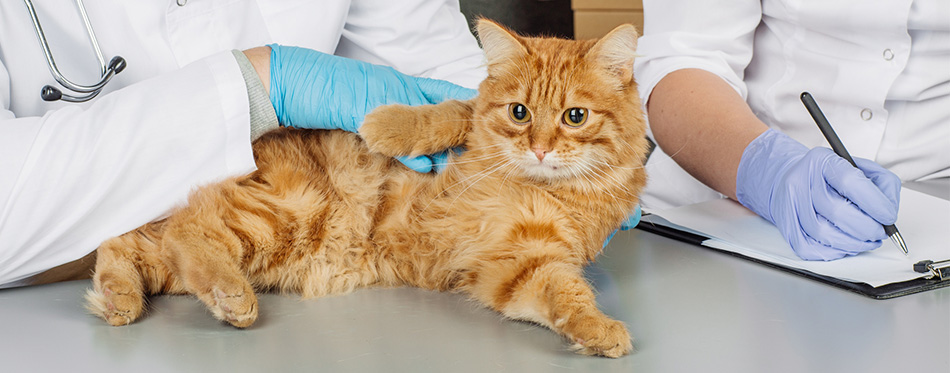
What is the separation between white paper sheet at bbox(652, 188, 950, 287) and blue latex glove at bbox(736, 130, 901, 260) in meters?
0.03

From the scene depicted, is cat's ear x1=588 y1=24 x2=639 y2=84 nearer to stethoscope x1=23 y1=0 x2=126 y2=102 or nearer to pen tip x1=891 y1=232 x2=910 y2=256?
pen tip x1=891 y1=232 x2=910 y2=256

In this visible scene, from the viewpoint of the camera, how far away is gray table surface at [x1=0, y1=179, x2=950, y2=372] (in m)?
0.91

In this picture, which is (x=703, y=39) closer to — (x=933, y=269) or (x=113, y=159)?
(x=933, y=269)

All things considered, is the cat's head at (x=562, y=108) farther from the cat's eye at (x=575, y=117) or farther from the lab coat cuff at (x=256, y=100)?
the lab coat cuff at (x=256, y=100)

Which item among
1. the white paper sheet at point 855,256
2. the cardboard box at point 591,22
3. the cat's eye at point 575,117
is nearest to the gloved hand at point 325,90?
the cat's eye at point 575,117

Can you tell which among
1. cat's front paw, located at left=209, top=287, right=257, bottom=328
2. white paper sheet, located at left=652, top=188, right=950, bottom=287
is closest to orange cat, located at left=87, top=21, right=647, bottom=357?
cat's front paw, located at left=209, top=287, right=257, bottom=328

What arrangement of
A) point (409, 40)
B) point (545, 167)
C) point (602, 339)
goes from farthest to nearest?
1. point (409, 40)
2. point (545, 167)
3. point (602, 339)

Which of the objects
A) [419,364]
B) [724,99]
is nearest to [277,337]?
[419,364]

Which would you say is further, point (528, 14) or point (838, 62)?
point (528, 14)

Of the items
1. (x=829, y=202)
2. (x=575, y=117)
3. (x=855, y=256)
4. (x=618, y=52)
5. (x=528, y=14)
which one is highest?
(x=618, y=52)

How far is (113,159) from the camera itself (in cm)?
119

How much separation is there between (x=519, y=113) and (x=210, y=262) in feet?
1.96

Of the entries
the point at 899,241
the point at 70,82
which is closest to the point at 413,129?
the point at 70,82

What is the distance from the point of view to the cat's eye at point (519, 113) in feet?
4.21
